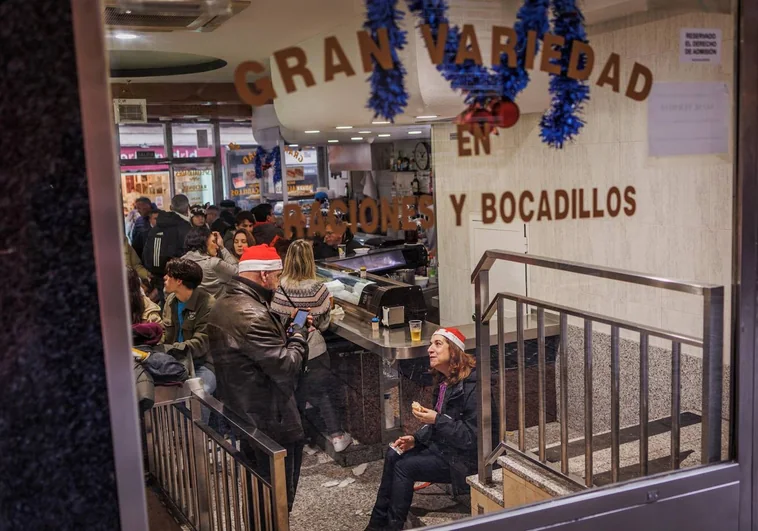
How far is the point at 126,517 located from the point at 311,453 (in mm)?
1266

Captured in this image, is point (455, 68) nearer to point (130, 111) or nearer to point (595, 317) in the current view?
point (130, 111)

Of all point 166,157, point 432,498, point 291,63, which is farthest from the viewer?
point 432,498

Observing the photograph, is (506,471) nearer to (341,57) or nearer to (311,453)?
(311,453)

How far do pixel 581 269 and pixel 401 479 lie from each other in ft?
2.69

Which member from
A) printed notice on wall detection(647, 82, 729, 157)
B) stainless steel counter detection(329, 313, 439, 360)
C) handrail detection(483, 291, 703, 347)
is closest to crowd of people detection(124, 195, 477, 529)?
stainless steel counter detection(329, 313, 439, 360)

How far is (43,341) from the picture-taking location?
0.97 m

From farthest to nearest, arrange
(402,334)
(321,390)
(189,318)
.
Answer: (402,334) → (321,390) → (189,318)

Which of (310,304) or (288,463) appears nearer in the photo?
(288,463)

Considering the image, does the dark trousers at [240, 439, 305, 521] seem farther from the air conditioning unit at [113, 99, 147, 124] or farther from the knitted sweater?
the air conditioning unit at [113, 99, 147, 124]

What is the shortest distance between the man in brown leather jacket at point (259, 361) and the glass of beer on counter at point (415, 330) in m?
0.69

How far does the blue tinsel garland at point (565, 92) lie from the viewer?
1.55 m

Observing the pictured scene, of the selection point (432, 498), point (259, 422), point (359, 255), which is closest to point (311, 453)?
point (259, 422)

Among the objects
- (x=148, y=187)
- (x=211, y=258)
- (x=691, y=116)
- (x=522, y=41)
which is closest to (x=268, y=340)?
(x=211, y=258)

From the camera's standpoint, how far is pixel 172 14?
1438 millimetres
